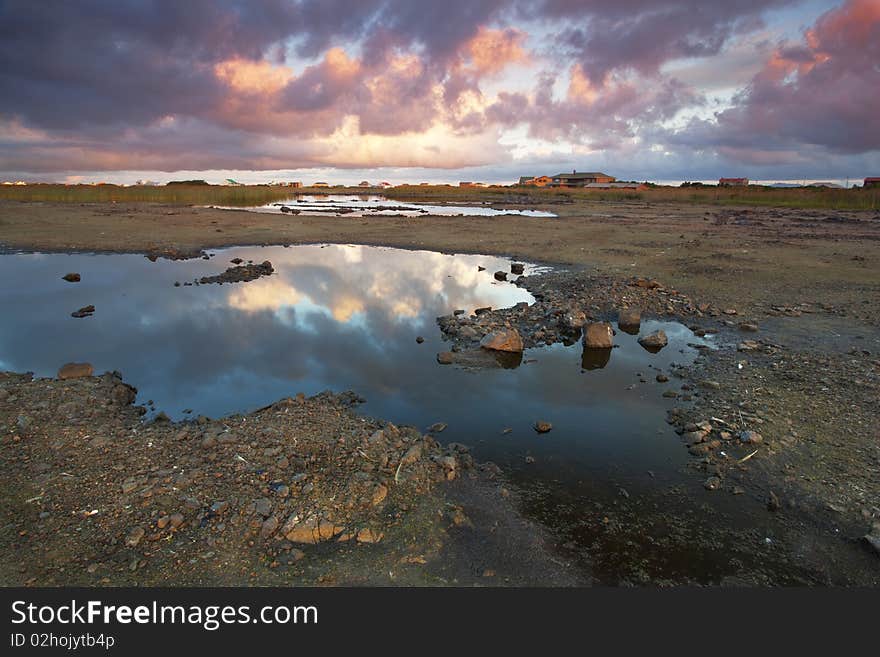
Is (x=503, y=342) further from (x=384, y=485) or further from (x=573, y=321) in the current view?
(x=384, y=485)

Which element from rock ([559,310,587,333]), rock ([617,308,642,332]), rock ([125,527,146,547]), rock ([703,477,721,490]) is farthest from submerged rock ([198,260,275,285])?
rock ([703,477,721,490])

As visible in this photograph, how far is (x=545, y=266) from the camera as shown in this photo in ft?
66.7

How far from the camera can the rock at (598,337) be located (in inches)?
428

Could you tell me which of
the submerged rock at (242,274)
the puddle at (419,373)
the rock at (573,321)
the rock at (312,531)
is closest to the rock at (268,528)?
the rock at (312,531)

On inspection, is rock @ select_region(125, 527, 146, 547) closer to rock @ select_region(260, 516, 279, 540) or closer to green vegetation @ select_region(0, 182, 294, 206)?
rock @ select_region(260, 516, 279, 540)

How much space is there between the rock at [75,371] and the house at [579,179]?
467ft

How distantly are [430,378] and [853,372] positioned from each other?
25.3ft

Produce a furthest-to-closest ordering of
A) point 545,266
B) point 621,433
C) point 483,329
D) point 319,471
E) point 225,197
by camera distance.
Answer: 1. point 225,197
2. point 545,266
3. point 483,329
4. point 621,433
5. point 319,471

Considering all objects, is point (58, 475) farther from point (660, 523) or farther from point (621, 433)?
point (621, 433)

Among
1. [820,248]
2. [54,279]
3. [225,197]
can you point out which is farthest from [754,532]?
[225,197]

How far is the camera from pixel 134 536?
4484 mm

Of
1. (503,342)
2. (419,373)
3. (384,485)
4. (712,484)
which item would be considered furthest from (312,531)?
(503,342)

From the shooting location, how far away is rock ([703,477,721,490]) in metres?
5.98

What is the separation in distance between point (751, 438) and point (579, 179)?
488 ft
